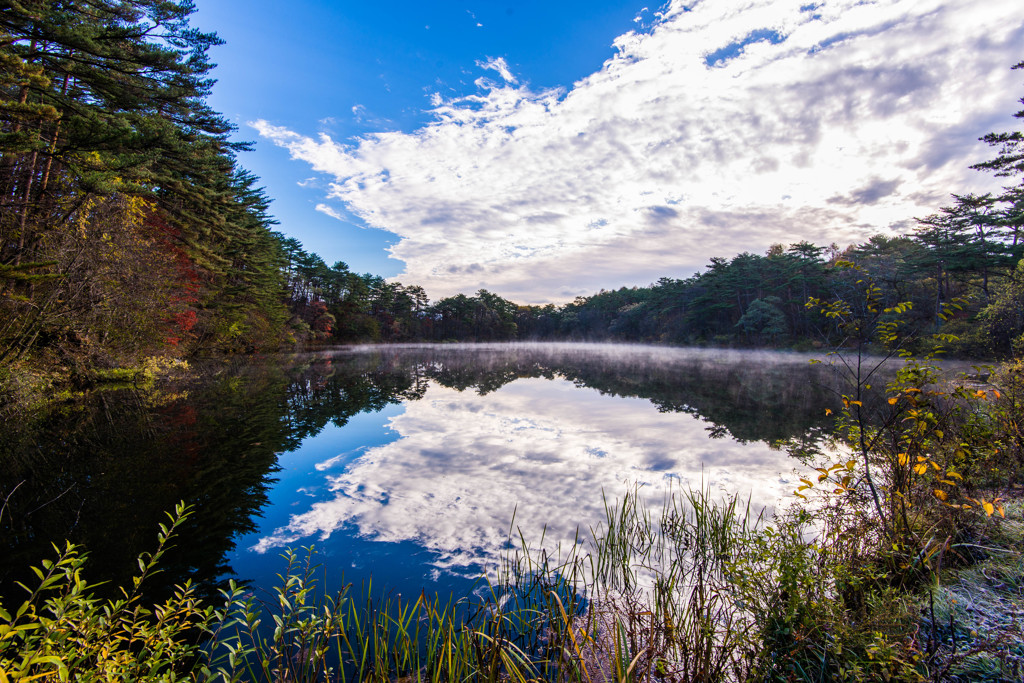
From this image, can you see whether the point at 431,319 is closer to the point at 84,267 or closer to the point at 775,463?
the point at 84,267

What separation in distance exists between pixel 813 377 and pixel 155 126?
30001mm

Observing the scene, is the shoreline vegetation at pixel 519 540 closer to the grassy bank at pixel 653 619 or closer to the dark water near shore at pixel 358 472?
the grassy bank at pixel 653 619

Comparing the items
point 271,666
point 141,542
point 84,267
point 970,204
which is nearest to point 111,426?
point 84,267

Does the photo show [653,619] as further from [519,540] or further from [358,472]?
[358,472]

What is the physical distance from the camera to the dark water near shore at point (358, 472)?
192 inches

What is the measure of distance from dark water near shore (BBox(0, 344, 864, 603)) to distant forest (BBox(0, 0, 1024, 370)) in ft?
11.8

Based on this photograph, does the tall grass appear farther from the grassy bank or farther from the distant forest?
the distant forest

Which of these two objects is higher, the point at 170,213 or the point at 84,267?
the point at 170,213

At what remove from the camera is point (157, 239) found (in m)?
19.5

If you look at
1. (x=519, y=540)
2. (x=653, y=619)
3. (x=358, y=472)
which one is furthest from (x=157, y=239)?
(x=653, y=619)

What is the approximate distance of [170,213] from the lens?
849 inches

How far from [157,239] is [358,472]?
2004cm

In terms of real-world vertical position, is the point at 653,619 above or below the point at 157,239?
below

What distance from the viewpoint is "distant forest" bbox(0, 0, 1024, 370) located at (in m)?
9.73
